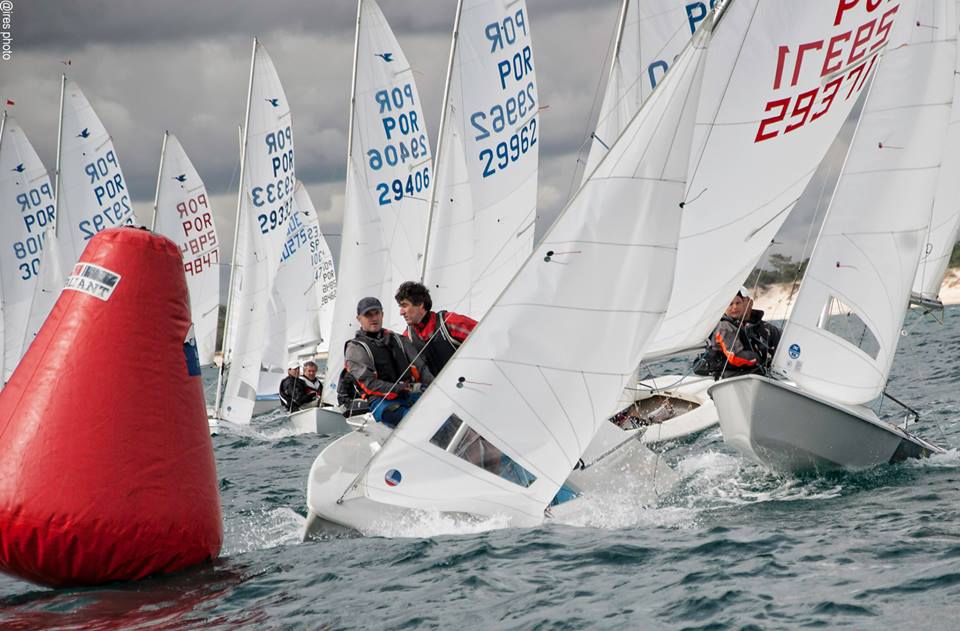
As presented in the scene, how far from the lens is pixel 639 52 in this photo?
41.1 feet

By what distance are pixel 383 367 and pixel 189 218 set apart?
1561cm

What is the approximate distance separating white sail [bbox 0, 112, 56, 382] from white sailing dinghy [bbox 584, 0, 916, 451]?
17.7 meters

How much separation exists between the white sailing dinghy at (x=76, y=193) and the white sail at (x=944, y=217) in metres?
14.4

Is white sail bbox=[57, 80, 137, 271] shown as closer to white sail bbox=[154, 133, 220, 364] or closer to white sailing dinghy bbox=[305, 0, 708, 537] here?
white sail bbox=[154, 133, 220, 364]

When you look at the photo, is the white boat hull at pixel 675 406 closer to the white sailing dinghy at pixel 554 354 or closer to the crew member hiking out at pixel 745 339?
the crew member hiking out at pixel 745 339

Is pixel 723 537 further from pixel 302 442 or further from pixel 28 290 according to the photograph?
pixel 28 290

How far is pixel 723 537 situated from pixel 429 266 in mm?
9440

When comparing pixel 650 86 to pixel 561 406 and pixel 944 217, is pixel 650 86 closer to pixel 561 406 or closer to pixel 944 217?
pixel 944 217

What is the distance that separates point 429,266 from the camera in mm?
15078

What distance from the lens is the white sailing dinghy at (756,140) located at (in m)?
7.15

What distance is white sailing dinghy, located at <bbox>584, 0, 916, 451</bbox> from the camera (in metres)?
7.15

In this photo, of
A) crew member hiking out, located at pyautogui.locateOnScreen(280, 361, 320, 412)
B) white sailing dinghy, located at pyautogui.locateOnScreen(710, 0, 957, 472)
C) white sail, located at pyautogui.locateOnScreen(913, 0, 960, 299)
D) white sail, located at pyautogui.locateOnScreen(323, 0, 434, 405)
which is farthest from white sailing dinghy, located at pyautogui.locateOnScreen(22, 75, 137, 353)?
white sailing dinghy, located at pyautogui.locateOnScreen(710, 0, 957, 472)

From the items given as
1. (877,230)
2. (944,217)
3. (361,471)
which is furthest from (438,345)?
(944,217)

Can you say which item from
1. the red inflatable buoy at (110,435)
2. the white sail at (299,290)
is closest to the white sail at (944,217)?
the red inflatable buoy at (110,435)
